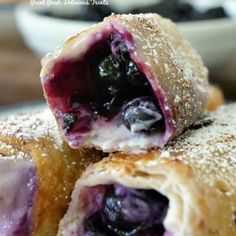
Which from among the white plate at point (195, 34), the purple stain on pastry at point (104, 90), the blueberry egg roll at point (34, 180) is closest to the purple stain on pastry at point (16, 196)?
the blueberry egg roll at point (34, 180)

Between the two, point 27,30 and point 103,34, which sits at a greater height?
point 103,34

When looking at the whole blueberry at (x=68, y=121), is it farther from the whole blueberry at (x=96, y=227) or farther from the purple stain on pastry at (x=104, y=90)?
the whole blueberry at (x=96, y=227)

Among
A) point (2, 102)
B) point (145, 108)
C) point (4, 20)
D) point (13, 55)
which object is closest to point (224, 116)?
point (145, 108)

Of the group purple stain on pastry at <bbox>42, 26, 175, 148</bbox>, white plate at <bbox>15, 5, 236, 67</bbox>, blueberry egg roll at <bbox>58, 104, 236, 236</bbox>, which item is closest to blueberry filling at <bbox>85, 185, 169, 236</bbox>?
blueberry egg roll at <bbox>58, 104, 236, 236</bbox>

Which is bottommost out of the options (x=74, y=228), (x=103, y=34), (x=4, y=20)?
(x=4, y=20)

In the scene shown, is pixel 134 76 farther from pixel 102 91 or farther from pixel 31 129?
pixel 31 129

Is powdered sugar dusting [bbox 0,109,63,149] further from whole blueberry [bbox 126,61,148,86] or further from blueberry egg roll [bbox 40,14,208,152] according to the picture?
whole blueberry [bbox 126,61,148,86]

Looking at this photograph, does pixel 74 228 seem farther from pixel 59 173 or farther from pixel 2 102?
pixel 2 102

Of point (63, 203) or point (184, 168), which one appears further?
point (63, 203)
